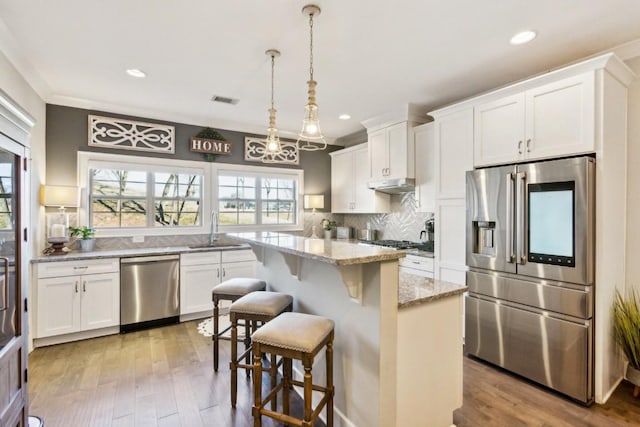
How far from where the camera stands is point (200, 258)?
161 inches

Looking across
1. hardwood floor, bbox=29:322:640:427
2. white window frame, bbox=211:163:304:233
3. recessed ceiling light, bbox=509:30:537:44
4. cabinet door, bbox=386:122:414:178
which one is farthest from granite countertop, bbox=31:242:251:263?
recessed ceiling light, bbox=509:30:537:44

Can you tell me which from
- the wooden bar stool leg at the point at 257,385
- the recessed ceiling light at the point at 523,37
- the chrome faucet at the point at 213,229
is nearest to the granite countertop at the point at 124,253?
the chrome faucet at the point at 213,229

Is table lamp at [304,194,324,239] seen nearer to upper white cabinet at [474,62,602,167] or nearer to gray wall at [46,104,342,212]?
gray wall at [46,104,342,212]

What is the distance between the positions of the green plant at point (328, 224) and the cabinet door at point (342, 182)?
0.68 ft

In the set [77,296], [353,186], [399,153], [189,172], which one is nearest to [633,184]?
[399,153]

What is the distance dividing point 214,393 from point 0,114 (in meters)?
2.19

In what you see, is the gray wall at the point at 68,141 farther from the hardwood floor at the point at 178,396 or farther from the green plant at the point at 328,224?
the green plant at the point at 328,224

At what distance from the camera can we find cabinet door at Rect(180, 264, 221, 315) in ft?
13.0

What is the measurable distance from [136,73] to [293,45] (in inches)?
65.1

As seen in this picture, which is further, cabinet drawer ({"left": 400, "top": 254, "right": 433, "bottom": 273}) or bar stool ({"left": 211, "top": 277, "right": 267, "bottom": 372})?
cabinet drawer ({"left": 400, "top": 254, "right": 433, "bottom": 273})

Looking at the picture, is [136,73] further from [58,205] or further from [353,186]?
[353,186]

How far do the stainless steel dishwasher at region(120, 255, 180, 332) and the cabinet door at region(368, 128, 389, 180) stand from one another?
114 inches

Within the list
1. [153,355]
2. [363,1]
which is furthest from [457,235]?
[153,355]

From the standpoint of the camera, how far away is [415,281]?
2.18 metres
